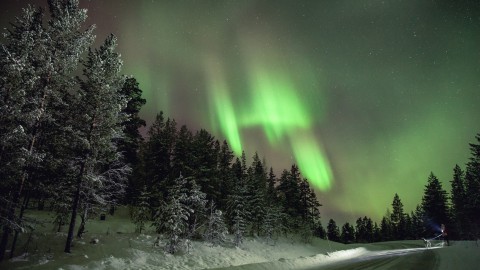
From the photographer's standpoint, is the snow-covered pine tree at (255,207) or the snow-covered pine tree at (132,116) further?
the snow-covered pine tree at (255,207)

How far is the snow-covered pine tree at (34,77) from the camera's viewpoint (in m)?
15.7

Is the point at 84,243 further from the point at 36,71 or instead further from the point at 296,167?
the point at 296,167

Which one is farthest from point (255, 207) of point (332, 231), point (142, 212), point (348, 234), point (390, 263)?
point (348, 234)

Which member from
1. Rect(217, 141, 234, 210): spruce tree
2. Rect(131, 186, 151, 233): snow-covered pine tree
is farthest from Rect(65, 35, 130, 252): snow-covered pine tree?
Rect(217, 141, 234, 210): spruce tree

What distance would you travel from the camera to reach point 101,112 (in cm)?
2008

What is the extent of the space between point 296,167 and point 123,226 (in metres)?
40.0

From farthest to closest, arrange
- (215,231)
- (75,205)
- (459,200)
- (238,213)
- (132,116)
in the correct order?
(459,200)
(238,213)
(132,116)
(215,231)
(75,205)

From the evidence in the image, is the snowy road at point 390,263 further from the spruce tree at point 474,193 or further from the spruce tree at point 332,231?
the spruce tree at point 332,231

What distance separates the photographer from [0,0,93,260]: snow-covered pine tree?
1574 cm

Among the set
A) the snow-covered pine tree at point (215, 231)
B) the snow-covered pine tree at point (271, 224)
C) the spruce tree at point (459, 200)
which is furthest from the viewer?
the spruce tree at point (459, 200)

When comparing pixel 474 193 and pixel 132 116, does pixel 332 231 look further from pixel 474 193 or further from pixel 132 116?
pixel 132 116

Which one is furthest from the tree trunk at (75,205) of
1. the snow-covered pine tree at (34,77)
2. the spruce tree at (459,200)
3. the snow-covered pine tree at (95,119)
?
the spruce tree at (459,200)

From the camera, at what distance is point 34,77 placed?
16.1m

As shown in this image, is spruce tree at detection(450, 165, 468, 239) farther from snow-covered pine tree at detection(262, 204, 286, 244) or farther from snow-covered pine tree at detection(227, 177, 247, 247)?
snow-covered pine tree at detection(227, 177, 247, 247)
